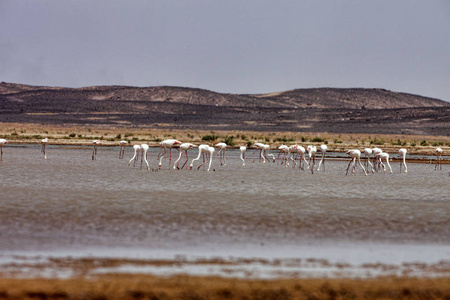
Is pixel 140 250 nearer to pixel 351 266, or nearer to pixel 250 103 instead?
pixel 351 266

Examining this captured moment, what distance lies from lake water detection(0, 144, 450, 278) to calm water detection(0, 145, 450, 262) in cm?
1

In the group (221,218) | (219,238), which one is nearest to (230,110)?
(221,218)

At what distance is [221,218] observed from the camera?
960 centimetres

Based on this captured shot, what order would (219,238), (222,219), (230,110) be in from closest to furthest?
1. (219,238)
2. (222,219)
3. (230,110)

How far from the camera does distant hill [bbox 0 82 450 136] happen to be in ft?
261

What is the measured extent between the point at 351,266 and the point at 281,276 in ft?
3.23

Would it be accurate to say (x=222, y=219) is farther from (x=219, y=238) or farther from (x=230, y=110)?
(x=230, y=110)

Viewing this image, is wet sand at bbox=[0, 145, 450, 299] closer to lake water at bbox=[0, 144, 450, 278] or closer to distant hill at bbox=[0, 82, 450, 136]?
lake water at bbox=[0, 144, 450, 278]

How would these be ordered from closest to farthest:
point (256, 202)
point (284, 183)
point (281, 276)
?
point (281, 276)
point (256, 202)
point (284, 183)

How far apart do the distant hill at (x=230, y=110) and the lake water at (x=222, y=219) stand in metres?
57.8

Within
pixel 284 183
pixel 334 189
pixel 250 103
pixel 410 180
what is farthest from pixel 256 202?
pixel 250 103

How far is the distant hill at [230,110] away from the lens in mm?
79688

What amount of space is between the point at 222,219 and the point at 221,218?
95 millimetres

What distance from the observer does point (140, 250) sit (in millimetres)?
7051
